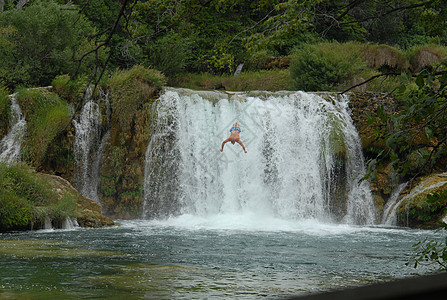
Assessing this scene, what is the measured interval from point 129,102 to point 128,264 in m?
11.5

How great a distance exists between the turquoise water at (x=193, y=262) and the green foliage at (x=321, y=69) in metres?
11.1

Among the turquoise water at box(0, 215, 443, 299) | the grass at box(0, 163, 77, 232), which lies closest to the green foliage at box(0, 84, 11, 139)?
the grass at box(0, 163, 77, 232)

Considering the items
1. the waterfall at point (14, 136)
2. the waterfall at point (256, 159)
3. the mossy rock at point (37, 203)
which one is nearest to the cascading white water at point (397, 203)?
the waterfall at point (256, 159)

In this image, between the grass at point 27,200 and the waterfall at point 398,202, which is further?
the waterfall at point 398,202

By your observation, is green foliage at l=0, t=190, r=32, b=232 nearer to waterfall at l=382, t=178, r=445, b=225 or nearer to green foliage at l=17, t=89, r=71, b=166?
green foliage at l=17, t=89, r=71, b=166

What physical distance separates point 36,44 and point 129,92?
5.52 m

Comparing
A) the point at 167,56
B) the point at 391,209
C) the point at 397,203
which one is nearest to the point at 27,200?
the point at 391,209

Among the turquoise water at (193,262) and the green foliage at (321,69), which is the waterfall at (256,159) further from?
the green foliage at (321,69)

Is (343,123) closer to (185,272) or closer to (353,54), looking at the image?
(353,54)

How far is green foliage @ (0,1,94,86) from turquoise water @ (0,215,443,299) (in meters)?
9.96

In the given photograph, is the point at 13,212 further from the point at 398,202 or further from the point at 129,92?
the point at 398,202

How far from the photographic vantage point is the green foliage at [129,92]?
1831 cm

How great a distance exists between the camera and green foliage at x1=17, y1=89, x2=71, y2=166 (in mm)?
16828

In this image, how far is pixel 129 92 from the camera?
60.5 ft
